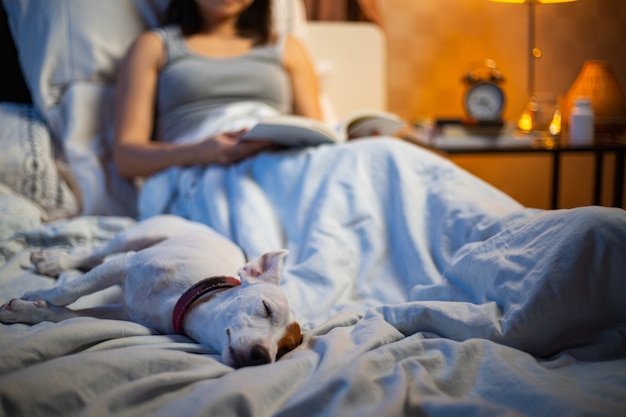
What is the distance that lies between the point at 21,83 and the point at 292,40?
2.50ft

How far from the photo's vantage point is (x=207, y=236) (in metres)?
1.12

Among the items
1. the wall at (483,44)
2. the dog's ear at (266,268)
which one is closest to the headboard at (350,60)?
the wall at (483,44)

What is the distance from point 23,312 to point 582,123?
67.3 inches

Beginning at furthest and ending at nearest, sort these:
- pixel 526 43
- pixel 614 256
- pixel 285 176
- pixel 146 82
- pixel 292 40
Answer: pixel 526 43
pixel 292 40
pixel 146 82
pixel 285 176
pixel 614 256

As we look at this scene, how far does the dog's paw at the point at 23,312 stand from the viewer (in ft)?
2.97

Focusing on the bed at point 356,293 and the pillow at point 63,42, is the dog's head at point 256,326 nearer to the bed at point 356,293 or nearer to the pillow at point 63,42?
the bed at point 356,293

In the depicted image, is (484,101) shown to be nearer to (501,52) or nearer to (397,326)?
(501,52)

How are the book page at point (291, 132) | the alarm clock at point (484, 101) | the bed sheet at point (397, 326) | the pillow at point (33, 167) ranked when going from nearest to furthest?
the bed sheet at point (397, 326)
the book page at point (291, 132)
the pillow at point (33, 167)
the alarm clock at point (484, 101)

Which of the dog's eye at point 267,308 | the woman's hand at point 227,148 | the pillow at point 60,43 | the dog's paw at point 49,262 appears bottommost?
the dog's paw at point 49,262

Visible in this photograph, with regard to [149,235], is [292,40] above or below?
above

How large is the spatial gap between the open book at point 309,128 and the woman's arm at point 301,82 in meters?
0.27

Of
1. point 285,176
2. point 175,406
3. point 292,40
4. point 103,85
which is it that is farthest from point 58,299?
point 292,40

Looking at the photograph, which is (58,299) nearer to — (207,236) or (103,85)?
(207,236)

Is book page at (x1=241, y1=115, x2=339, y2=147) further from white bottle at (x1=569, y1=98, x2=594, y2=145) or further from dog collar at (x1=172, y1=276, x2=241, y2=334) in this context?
white bottle at (x1=569, y1=98, x2=594, y2=145)
